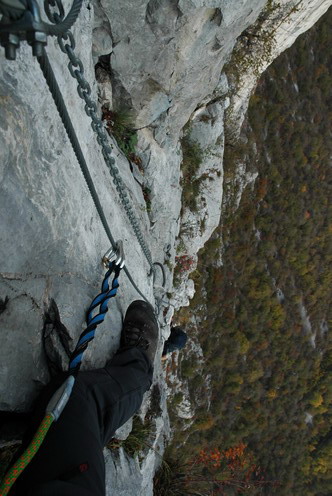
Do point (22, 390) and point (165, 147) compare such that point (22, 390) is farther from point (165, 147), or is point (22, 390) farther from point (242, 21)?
point (242, 21)

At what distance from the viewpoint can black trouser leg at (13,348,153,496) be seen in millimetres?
1332

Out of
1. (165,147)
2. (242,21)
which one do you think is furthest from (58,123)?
(242,21)

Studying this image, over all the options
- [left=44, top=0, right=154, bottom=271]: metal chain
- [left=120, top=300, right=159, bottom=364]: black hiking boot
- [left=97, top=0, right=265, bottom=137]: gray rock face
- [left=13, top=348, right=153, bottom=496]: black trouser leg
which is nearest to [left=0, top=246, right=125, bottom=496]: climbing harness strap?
[left=13, top=348, right=153, bottom=496]: black trouser leg

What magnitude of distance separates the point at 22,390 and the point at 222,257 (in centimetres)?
848

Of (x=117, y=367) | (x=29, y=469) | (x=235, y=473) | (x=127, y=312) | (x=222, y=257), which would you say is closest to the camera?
(x=29, y=469)

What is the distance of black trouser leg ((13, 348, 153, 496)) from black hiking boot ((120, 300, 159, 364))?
447 mm

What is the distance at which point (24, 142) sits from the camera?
5.40ft

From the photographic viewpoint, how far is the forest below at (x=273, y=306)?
31.7 ft

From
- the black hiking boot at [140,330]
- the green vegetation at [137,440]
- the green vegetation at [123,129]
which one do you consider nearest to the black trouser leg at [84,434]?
the black hiking boot at [140,330]

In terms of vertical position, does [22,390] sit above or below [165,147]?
below

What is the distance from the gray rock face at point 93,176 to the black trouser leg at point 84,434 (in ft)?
0.85

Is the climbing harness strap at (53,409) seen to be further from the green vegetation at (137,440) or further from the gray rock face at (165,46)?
the gray rock face at (165,46)

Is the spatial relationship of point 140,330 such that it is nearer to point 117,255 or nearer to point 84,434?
point 117,255

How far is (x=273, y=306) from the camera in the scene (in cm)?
1177
